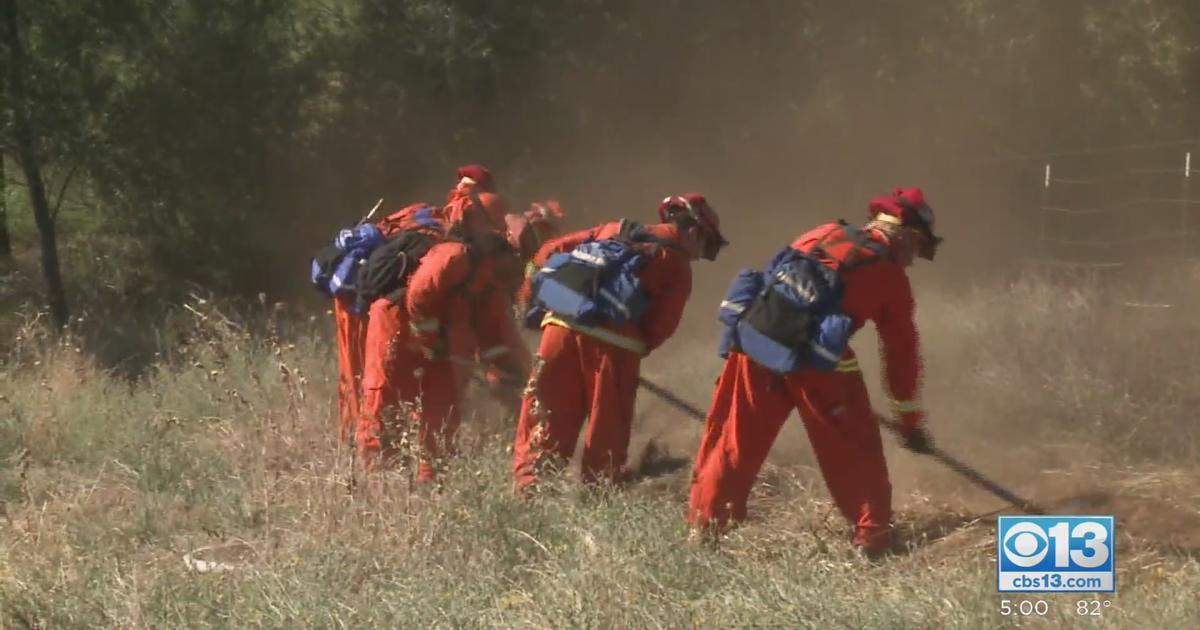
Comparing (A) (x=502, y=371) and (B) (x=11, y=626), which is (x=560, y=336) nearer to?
(A) (x=502, y=371)

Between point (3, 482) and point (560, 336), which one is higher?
point (560, 336)

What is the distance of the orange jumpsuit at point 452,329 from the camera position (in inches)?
276

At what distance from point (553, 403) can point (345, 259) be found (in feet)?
5.92

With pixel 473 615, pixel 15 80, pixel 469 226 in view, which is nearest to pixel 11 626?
pixel 473 615

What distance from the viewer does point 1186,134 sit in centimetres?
1337

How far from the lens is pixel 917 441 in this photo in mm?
5762

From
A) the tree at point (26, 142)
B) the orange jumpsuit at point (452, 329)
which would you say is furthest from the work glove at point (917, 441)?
the tree at point (26, 142)

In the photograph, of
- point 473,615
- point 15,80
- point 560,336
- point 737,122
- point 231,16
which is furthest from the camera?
point 737,122

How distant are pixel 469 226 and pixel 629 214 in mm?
6729

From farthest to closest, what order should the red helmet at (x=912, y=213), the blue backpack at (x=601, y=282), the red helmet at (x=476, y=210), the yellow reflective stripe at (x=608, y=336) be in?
the red helmet at (x=476, y=210) < the yellow reflective stripe at (x=608, y=336) < the blue backpack at (x=601, y=282) < the red helmet at (x=912, y=213)

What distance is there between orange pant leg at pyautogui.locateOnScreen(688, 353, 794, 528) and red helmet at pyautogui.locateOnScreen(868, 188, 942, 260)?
79 cm

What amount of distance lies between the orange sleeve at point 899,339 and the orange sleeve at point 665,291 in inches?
43.9

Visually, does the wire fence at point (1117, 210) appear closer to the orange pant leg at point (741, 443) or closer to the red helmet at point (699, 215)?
the red helmet at point (699, 215)

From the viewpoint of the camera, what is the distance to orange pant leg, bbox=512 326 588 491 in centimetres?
659
